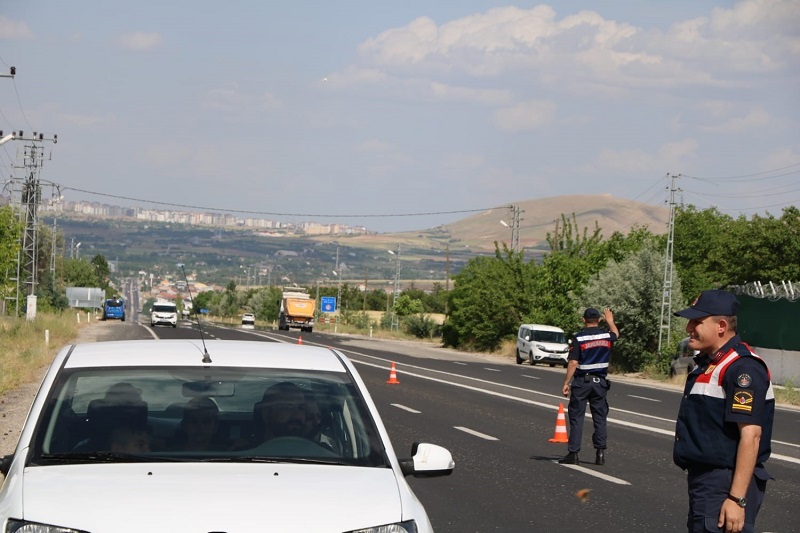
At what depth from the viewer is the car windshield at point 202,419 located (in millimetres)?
5340

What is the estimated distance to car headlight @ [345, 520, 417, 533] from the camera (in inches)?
180

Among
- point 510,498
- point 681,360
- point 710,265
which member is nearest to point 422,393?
point 510,498

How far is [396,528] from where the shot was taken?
15.3 ft

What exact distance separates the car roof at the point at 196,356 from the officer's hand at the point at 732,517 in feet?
6.41

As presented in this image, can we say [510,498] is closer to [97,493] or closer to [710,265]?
[97,493]

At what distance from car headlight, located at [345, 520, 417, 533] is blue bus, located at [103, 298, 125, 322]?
96002mm

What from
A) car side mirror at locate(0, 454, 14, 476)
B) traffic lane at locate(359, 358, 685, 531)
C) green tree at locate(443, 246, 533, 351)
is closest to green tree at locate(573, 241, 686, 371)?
green tree at locate(443, 246, 533, 351)

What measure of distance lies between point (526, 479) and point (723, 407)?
7.41 metres

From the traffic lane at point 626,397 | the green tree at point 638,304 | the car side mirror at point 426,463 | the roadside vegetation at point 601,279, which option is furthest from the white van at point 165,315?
the car side mirror at point 426,463

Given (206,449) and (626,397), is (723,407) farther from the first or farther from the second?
(626,397)

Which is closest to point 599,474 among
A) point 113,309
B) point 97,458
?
point 97,458

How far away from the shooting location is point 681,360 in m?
42.0

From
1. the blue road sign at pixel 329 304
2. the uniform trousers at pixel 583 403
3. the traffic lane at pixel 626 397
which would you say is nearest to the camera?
the uniform trousers at pixel 583 403

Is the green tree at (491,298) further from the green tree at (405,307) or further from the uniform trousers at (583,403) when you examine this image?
the uniform trousers at (583,403)
